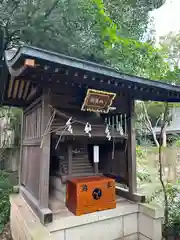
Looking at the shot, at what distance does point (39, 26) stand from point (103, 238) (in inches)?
220

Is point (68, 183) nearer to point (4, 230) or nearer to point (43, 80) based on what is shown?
point (43, 80)

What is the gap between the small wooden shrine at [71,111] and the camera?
2.73 m

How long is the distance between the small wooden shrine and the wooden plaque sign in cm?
2

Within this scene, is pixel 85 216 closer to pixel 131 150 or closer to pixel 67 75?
pixel 131 150

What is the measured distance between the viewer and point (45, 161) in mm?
3094

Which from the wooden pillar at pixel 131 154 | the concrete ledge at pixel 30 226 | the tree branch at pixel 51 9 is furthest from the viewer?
the tree branch at pixel 51 9

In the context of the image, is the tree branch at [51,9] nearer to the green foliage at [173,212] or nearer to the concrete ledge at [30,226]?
the concrete ledge at [30,226]

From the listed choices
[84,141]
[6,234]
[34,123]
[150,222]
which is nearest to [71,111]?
[84,141]

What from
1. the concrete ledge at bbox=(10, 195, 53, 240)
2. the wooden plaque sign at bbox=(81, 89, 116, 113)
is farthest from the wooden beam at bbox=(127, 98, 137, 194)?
the concrete ledge at bbox=(10, 195, 53, 240)

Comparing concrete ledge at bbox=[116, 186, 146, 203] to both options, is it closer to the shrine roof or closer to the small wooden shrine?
the small wooden shrine

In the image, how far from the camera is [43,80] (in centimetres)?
311

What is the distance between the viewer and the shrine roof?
7.83ft

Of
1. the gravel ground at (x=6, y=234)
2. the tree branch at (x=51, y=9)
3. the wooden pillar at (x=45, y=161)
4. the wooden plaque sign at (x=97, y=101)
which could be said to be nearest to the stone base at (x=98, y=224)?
the wooden pillar at (x=45, y=161)

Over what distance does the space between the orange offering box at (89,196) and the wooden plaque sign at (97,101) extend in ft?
4.54
